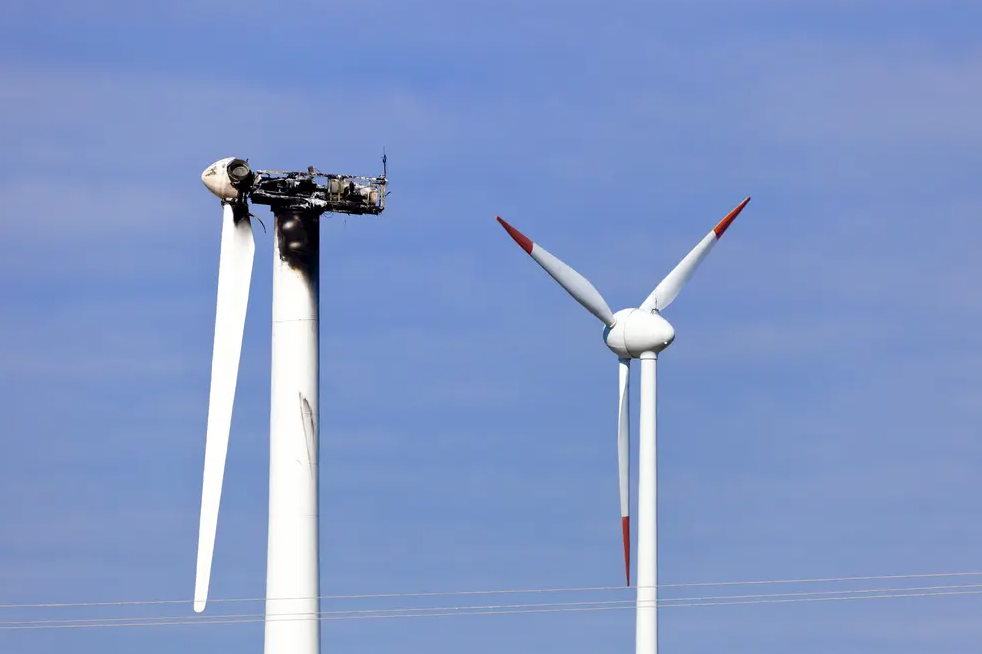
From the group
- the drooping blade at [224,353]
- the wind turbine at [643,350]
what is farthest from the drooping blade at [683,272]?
the drooping blade at [224,353]

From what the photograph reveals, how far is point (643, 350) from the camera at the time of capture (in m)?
127

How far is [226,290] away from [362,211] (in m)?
7.84

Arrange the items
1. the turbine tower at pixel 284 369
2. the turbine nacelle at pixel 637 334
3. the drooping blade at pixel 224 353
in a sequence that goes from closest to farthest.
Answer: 1. the turbine tower at pixel 284 369
2. the drooping blade at pixel 224 353
3. the turbine nacelle at pixel 637 334

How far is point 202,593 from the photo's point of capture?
11606 cm

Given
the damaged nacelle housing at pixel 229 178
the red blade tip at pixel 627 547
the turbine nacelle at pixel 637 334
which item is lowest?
the red blade tip at pixel 627 547

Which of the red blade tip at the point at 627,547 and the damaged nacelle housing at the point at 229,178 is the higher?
the damaged nacelle housing at the point at 229,178

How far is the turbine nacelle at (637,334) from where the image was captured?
126 meters

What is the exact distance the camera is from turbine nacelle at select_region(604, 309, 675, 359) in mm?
126500

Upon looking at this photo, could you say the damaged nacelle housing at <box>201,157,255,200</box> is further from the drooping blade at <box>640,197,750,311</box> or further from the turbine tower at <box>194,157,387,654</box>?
the drooping blade at <box>640,197,750,311</box>

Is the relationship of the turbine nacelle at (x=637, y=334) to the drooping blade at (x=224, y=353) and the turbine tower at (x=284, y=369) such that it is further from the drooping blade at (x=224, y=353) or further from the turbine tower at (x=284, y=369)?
the drooping blade at (x=224, y=353)

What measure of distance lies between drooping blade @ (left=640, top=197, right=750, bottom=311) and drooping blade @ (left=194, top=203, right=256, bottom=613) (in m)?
21.9

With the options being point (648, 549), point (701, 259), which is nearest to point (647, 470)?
point (648, 549)

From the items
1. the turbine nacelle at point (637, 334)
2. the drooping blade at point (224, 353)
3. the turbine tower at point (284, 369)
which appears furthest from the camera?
the turbine nacelle at point (637, 334)

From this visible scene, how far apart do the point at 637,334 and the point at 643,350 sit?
89 cm
